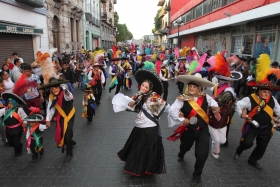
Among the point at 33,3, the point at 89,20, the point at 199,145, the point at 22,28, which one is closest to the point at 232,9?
the point at 33,3

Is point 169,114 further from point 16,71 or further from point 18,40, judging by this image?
point 18,40

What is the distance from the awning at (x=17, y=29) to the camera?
1064 centimetres

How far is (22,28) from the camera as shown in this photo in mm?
12188

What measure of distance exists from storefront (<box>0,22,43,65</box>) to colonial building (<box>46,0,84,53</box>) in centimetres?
209

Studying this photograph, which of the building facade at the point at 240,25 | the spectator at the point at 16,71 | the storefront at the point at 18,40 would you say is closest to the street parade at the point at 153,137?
the spectator at the point at 16,71

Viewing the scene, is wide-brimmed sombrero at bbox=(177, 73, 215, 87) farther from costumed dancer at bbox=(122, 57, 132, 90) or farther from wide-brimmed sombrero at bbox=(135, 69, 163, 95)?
costumed dancer at bbox=(122, 57, 132, 90)

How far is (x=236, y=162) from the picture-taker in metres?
4.33

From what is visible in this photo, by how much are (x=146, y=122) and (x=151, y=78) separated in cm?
72

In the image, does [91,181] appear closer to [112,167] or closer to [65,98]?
[112,167]

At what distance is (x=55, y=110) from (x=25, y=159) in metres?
1.21

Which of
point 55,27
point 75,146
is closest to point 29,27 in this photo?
point 55,27

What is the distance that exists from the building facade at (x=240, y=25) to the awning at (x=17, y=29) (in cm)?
1216

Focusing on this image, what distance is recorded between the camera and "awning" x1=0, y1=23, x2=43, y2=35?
419 inches

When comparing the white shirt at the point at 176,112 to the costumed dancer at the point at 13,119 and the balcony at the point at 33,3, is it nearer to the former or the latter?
the costumed dancer at the point at 13,119
